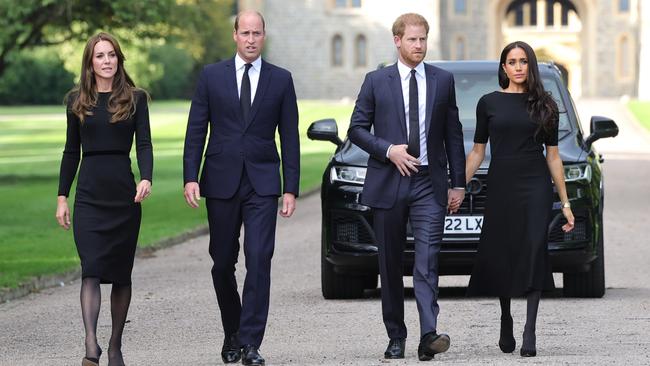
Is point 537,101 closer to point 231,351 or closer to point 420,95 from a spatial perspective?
point 420,95

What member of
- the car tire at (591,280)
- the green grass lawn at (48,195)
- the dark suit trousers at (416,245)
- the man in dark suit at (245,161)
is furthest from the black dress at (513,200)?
the green grass lawn at (48,195)

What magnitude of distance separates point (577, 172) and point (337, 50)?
89.1 m

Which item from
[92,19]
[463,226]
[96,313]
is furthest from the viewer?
[92,19]

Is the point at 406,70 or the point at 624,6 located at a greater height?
the point at 406,70

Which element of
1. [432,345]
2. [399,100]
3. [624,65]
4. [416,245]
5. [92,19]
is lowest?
[624,65]

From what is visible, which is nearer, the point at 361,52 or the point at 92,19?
the point at 92,19

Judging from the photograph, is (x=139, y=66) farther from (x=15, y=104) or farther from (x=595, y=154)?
(x=595, y=154)

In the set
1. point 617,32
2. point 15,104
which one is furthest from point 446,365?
point 617,32

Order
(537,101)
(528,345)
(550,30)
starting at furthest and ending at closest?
(550,30)
(537,101)
(528,345)

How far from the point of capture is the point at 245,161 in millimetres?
8430

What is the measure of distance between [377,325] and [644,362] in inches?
98.5

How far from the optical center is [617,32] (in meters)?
100

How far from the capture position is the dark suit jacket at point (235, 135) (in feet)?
27.7

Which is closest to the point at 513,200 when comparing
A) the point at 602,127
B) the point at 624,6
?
the point at 602,127
